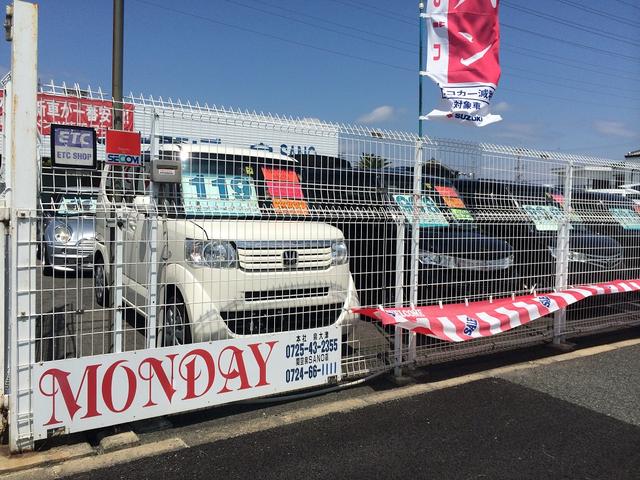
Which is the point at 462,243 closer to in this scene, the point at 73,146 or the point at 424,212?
the point at 424,212

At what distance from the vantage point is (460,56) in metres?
5.69

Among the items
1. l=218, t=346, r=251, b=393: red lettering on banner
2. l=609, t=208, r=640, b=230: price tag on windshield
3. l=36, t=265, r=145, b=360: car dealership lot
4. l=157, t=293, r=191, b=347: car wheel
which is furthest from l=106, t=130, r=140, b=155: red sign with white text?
l=609, t=208, r=640, b=230: price tag on windshield

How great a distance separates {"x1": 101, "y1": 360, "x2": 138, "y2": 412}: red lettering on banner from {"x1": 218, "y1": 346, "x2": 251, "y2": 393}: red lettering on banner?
2.07ft

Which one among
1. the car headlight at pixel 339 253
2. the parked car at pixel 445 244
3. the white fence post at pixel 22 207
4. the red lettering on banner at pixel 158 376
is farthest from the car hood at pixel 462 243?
the white fence post at pixel 22 207

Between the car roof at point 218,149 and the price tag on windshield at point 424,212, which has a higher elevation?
the car roof at point 218,149

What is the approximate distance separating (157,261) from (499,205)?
A: 356 cm

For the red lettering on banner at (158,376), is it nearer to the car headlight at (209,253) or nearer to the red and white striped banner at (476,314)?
the car headlight at (209,253)

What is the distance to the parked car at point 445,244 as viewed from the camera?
509cm

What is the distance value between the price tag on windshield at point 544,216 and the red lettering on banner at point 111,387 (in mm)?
4411

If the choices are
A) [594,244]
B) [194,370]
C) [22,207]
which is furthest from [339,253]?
[594,244]

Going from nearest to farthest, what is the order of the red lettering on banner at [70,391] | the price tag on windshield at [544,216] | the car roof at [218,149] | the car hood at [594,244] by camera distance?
the red lettering on banner at [70,391]
the car roof at [218,149]
the price tag on windshield at [544,216]
the car hood at [594,244]

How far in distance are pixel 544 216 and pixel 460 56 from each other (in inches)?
80.7

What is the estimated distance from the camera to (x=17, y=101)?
3320 millimetres

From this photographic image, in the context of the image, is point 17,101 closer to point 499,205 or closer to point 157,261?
point 157,261
